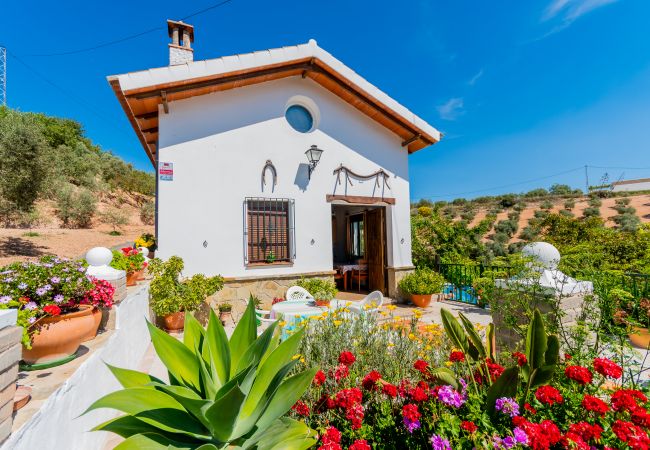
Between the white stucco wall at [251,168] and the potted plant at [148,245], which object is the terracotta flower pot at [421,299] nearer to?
the white stucco wall at [251,168]

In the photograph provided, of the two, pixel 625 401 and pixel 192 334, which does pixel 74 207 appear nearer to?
pixel 192 334

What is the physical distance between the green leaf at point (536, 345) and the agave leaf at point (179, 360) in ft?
6.71

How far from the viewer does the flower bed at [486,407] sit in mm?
1262

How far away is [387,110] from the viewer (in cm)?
770

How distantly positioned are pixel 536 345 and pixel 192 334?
2.22 meters

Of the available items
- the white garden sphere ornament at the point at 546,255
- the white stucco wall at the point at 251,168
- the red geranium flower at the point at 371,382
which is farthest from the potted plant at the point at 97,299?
the white garden sphere ornament at the point at 546,255

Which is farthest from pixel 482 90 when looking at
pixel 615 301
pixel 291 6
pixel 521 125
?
pixel 615 301

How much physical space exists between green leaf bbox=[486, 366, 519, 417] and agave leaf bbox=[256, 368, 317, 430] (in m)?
1.01

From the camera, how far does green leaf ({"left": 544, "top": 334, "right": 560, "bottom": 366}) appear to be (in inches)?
69.6

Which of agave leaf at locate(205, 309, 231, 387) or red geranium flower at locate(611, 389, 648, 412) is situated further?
agave leaf at locate(205, 309, 231, 387)

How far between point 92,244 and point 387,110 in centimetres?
1247

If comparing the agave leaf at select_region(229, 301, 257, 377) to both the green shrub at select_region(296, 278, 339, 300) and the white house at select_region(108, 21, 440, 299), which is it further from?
A: the green shrub at select_region(296, 278, 339, 300)

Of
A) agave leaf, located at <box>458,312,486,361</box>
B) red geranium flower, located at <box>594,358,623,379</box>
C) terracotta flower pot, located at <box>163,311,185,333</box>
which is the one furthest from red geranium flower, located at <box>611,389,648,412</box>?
terracotta flower pot, located at <box>163,311,185,333</box>

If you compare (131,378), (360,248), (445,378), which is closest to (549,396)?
(445,378)
